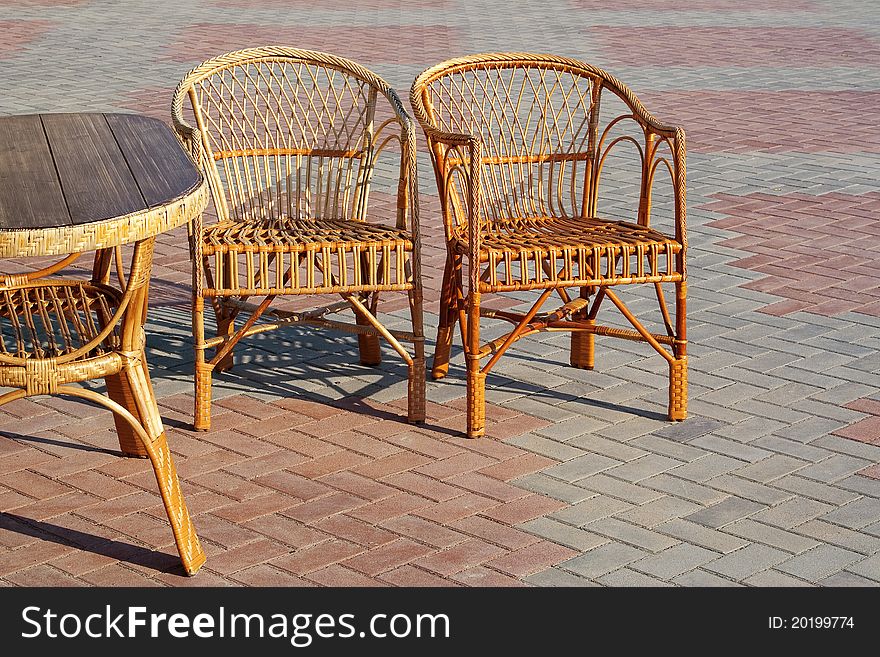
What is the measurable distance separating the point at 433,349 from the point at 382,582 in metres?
1.63

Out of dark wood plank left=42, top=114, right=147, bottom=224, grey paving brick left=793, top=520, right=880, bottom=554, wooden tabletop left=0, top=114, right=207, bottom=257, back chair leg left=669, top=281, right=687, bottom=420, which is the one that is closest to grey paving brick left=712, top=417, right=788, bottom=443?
back chair leg left=669, top=281, right=687, bottom=420

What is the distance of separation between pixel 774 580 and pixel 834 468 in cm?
68

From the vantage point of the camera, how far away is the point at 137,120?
11.2ft

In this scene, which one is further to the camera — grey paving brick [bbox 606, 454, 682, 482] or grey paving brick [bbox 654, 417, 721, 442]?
grey paving brick [bbox 654, 417, 721, 442]

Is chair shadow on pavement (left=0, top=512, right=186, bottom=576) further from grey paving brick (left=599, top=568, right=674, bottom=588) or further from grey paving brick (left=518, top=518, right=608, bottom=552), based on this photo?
grey paving brick (left=599, top=568, right=674, bottom=588)

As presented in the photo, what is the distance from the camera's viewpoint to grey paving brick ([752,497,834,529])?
3.17m

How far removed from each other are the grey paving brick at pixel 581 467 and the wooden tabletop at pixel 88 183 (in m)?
1.22

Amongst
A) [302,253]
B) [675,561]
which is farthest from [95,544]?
[675,561]

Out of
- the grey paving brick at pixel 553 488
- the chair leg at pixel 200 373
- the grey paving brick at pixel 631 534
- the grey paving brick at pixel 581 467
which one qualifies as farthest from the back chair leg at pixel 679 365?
the chair leg at pixel 200 373

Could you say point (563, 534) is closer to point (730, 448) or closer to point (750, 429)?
point (730, 448)

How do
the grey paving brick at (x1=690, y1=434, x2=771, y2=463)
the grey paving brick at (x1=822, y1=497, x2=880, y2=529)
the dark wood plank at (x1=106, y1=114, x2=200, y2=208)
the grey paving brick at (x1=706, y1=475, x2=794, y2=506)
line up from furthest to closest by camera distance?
the grey paving brick at (x1=690, y1=434, x2=771, y2=463) → the grey paving brick at (x1=706, y1=475, x2=794, y2=506) → the grey paving brick at (x1=822, y1=497, x2=880, y2=529) → the dark wood plank at (x1=106, y1=114, x2=200, y2=208)

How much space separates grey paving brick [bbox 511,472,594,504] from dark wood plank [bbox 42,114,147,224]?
4.19ft

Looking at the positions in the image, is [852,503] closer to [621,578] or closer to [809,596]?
[809,596]

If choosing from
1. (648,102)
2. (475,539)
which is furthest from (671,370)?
(648,102)
